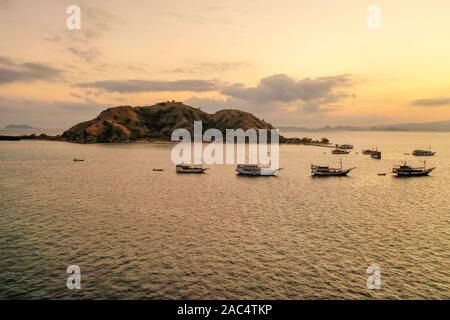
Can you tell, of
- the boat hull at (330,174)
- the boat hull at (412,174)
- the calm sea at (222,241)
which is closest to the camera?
the calm sea at (222,241)

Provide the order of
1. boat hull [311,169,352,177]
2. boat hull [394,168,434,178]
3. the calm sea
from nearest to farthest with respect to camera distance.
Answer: the calm sea
boat hull [311,169,352,177]
boat hull [394,168,434,178]

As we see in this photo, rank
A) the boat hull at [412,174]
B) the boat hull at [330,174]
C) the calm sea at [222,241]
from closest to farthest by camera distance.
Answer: the calm sea at [222,241]
the boat hull at [330,174]
the boat hull at [412,174]

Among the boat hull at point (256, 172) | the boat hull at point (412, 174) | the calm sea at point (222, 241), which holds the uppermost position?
the boat hull at point (256, 172)

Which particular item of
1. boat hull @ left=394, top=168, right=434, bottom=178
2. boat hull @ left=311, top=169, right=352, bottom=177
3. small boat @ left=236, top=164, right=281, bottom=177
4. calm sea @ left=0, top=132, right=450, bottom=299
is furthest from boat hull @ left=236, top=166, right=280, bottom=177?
boat hull @ left=394, top=168, right=434, bottom=178

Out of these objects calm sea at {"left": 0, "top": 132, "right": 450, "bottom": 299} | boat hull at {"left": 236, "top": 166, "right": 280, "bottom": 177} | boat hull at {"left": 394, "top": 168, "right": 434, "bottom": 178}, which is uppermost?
boat hull at {"left": 236, "top": 166, "right": 280, "bottom": 177}

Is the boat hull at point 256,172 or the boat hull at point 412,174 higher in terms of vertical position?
the boat hull at point 256,172

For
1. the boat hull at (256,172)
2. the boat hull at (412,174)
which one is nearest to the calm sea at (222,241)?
the boat hull at (412,174)

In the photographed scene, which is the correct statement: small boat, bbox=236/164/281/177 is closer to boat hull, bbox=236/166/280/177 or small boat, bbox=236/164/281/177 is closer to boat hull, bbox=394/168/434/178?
boat hull, bbox=236/166/280/177

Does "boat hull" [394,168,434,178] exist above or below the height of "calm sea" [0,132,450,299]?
above

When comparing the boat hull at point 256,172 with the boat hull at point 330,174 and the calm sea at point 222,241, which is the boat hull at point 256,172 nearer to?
the boat hull at point 330,174
